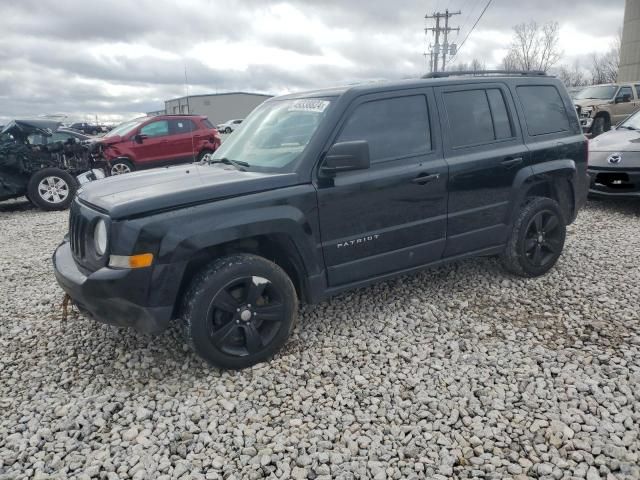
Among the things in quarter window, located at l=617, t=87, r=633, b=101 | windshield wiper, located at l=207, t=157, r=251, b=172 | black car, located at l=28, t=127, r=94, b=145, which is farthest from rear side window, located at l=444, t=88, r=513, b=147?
quarter window, located at l=617, t=87, r=633, b=101

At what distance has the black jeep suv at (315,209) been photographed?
282 cm

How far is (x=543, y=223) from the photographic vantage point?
443 cm

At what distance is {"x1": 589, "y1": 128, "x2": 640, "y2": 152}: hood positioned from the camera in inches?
271

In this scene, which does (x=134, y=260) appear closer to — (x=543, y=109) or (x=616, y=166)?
(x=543, y=109)

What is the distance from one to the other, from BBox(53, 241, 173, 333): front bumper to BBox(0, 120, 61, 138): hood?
7644 mm

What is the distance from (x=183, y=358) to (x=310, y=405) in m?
1.06

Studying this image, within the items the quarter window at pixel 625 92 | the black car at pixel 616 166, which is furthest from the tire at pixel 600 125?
the black car at pixel 616 166

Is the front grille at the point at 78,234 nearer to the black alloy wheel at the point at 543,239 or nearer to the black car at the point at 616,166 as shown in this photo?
the black alloy wheel at the point at 543,239

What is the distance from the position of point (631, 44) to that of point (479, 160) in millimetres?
49359

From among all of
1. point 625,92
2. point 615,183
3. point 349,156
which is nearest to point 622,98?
point 625,92

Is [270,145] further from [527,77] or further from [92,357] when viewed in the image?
[527,77]

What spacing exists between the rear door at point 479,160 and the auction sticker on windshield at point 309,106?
0.96 m

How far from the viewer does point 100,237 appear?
113 inches

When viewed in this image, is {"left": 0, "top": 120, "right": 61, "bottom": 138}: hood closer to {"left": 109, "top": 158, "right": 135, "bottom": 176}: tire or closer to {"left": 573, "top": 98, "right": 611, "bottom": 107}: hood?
{"left": 109, "top": 158, "right": 135, "bottom": 176}: tire
